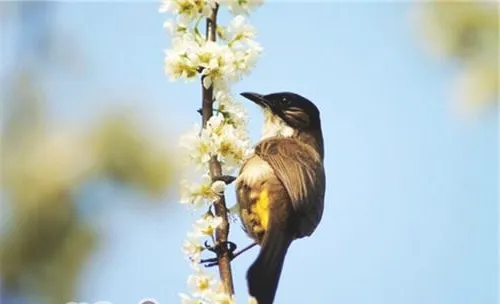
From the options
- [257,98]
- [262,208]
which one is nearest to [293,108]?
[257,98]

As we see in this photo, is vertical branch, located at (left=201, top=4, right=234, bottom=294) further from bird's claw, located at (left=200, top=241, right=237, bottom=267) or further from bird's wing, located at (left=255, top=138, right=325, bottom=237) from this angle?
bird's wing, located at (left=255, top=138, right=325, bottom=237)

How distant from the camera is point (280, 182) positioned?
194 centimetres

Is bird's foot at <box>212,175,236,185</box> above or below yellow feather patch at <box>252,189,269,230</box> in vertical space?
above

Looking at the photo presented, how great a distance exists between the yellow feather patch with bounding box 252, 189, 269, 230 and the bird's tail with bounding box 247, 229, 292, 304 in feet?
0.71

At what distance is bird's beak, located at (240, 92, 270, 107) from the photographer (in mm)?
1917

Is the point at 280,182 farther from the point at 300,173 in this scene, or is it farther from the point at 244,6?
the point at 244,6

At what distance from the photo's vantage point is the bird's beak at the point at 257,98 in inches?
75.5

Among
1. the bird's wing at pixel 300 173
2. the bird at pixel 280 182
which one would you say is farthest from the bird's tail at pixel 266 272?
the bird's wing at pixel 300 173

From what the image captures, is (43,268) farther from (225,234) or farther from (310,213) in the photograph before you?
(225,234)

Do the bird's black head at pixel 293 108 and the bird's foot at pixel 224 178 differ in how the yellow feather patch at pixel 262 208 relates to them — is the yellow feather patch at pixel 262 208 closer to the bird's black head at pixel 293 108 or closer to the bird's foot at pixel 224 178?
the bird's black head at pixel 293 108

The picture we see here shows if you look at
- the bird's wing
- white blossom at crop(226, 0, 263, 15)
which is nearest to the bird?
the bird's wing

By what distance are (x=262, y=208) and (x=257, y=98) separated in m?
0.24

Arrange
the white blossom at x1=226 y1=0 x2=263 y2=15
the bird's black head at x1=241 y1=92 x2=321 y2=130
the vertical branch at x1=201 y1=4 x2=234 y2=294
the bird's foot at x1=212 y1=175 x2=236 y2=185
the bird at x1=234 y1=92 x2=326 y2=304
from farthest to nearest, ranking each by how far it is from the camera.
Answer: the bird's black head at x1=241 y1=92 x2=321 y2=130 → the bird at x1=234 y1=92 x2=326 y2=304 → the white blossom at x1=226 y1=0 x2=263 y2=15 → the bird's foot at x1=212 y1=175 x2=236 y2=185 → the vertical branch at x1=201 y1=4 x2=234 y2=294

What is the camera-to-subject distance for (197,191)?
129cm
